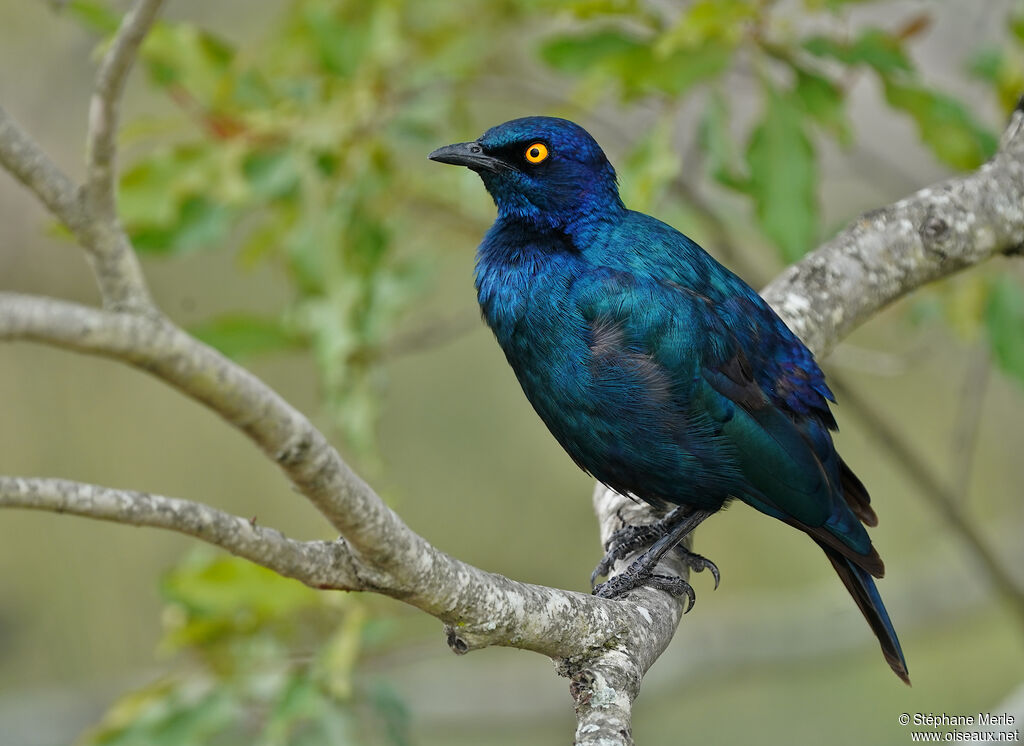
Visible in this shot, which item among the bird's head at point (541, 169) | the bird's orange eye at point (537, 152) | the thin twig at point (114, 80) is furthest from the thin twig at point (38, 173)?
the bird's orange eye at point (537, 152)

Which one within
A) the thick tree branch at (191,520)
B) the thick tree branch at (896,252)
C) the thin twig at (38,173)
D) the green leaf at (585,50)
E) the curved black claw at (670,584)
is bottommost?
the thick tree branch at (191,520)

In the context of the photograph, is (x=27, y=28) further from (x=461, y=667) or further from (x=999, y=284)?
(x=999, y=284)

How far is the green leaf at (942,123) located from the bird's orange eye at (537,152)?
120 centimetres

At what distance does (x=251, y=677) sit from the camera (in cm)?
351

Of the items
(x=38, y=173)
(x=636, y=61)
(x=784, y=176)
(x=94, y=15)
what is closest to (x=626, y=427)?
(x=784, y=176)

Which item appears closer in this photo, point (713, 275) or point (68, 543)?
point (713, 275)

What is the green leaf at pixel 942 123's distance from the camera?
144 inches

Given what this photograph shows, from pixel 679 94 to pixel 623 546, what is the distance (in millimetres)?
1355

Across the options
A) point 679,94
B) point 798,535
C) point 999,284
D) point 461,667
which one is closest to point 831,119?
point 679,94

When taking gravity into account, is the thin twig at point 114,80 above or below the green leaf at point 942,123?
below

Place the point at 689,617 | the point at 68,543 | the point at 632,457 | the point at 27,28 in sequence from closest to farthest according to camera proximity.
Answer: the point at 632,457
the point at 27,28
the point at 689,617
the point at 68,543

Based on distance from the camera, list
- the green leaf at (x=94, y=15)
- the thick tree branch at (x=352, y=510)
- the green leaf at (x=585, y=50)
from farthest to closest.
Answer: the green leaf at (x=585, y=50)
the green leaf at (x=94, y=15)
the thick tree branch at (x=352, y=510)

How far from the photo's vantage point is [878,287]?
10.4 feet

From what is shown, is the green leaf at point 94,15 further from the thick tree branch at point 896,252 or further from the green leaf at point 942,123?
the green leaf at point 942,123
